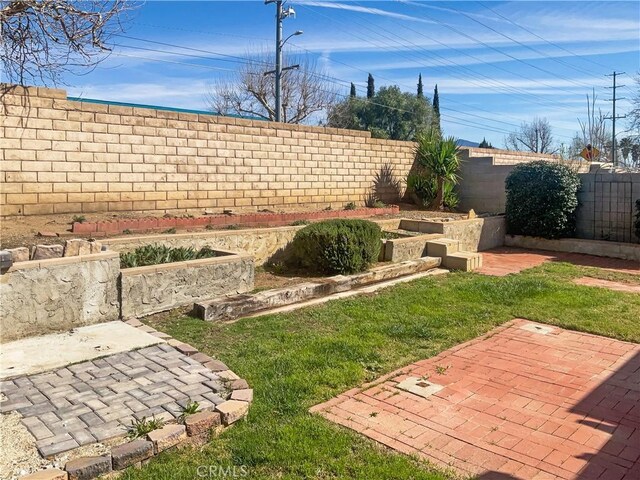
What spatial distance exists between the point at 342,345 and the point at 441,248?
531 centimetres

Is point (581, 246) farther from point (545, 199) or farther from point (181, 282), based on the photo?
point (181, 282)

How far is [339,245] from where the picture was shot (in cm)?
794

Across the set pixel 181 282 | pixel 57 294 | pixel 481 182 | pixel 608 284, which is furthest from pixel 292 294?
pixel 481 182

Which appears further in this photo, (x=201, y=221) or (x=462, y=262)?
(x=462, y=262)

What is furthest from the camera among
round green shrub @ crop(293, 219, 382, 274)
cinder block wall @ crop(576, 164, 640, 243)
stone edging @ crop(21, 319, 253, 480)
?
cinder block wall @ crop(576, 164, 640, 243)

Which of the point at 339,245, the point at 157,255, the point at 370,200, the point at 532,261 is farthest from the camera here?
the point at 370,200

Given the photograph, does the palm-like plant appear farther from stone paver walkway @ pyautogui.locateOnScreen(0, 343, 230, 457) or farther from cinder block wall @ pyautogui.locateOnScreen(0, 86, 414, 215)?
stone paver walkway @ pyautogui.locateOnScreen(0, 343, 230, 457)

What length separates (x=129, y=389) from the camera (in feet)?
12.5

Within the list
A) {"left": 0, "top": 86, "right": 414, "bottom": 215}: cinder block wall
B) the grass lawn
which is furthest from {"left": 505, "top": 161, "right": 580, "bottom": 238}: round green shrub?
{"left": 0, "top": 86, "right": 414, "bottom": 215}: cinder block wall

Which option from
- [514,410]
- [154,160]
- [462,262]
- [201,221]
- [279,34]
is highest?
[279,34]

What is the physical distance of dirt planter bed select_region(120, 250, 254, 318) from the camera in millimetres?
5789

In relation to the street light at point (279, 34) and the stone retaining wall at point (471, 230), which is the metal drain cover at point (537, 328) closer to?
the stone retaining wall at point (471, 230)

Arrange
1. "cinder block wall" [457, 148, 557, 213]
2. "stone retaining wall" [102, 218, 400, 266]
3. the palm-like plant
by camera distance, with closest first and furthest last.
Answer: "stone retaining wall" [102, 218, 400, 266] < the palm-like plant < "cinder block wall" [457, 148, 557, 213]

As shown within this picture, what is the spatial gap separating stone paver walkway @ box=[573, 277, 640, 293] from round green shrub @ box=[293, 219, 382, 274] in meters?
3.66
